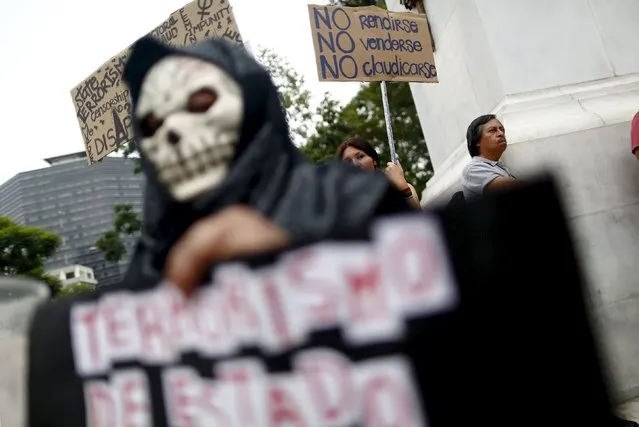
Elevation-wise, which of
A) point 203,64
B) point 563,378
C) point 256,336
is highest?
point 203,64

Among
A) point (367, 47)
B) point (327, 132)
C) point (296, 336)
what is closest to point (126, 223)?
point (327, 132)

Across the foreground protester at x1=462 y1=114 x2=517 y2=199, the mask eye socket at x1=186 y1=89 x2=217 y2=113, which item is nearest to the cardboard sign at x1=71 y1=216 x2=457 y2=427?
the mask eye socket at x1=186 y1=89 x2=217 y2=113

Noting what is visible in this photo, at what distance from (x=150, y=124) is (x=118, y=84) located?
394cm

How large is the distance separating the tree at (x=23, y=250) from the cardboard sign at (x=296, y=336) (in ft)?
59.8

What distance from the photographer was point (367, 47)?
407cm

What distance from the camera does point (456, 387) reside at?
2.85ft

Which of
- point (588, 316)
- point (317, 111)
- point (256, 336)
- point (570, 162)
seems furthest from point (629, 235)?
point (317, 111)

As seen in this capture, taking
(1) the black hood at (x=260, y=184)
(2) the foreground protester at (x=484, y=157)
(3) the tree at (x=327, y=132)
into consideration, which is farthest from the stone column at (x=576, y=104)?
(3) the tree at (x=327, y=132)

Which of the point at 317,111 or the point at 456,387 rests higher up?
the point at 317,111

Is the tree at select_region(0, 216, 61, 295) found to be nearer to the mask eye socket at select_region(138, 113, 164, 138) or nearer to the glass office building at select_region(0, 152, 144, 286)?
the mask eye socket at select_region(138, 113, 164, 138)

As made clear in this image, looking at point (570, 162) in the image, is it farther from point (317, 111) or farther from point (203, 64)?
point (317, 111)

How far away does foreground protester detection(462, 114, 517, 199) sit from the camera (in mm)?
2555

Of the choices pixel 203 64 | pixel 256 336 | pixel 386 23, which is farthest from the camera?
pixel 386 23

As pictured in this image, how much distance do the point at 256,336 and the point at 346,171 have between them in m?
0.34
